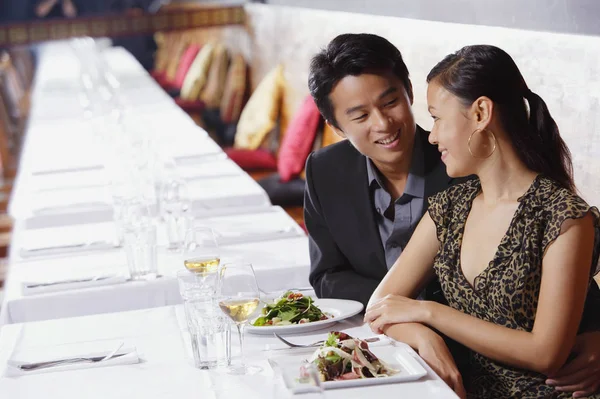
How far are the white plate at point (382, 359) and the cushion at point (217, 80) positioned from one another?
6.98 metres

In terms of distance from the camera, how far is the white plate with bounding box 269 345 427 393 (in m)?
1.63

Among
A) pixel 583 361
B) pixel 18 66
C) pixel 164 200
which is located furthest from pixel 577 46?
pixel 18 66

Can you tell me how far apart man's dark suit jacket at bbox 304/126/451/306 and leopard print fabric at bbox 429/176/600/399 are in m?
0.34

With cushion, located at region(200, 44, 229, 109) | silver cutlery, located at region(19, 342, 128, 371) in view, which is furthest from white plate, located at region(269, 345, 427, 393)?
cushion, located at region(200, 44, 229, 109)

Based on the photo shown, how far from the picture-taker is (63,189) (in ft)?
12.5

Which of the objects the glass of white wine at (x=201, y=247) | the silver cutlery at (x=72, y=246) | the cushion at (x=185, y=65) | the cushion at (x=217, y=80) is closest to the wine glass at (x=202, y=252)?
the glass of white wine at (x=201, y=247)

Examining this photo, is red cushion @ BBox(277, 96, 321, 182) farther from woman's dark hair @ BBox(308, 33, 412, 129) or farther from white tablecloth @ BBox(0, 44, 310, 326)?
woman's dark hair @ BBox(308, 33, 412, 129)

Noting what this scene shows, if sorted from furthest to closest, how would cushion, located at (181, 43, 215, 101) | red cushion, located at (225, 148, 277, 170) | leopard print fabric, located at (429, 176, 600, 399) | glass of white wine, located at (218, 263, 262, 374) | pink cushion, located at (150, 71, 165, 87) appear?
1. pink cushion, located at (150, 71, 165, 87)
2. cushion, located at (181, 43, 215, 101)
3. red cushion, located at (225, 148, 277, 170)
4. leopard print fabric, located at (429, 176, 600, 399)
5. glass of white wine, located at (218, 263, 262, 374)

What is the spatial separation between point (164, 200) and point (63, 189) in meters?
0.89

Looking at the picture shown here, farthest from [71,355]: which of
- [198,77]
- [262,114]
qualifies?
[198,77]

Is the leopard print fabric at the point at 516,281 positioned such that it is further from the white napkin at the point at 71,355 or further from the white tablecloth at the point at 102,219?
the white napkin at the point at 71,355

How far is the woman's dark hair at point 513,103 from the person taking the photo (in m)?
1.95

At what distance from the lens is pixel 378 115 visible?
2348 millimetres

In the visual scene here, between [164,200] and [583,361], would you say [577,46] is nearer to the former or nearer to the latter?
[583,361]
